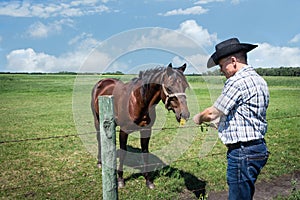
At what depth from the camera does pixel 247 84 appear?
273 cm

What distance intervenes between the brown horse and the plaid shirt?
5.54 feet

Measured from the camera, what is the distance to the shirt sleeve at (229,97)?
8.92 feet

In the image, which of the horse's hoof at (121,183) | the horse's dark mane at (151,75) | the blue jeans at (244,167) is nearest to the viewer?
the blue jeans at (244,167)

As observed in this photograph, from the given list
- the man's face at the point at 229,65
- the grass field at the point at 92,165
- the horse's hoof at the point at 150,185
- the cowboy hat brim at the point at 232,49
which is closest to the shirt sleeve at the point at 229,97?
the man's face at the point at 229,65

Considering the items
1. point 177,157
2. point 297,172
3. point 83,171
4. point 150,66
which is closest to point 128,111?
point 150,66

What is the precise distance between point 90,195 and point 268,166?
13.2 feet

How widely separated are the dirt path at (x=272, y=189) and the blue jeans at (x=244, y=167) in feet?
7.67

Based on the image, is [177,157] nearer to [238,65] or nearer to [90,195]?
[90,195]

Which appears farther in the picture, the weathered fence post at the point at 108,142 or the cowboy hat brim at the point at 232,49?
the weathered fence post at the point at 108,142

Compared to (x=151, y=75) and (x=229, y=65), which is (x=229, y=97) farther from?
(x=151, y=75)

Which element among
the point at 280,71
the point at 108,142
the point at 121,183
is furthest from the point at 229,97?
the point at 280,71

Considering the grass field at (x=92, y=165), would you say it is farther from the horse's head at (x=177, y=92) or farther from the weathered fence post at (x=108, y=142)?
the weathered fence post at (x=108, y=142)

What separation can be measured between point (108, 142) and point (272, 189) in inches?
153

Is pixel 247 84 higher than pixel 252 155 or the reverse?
higher
